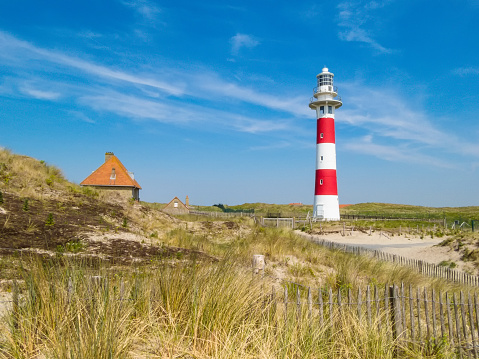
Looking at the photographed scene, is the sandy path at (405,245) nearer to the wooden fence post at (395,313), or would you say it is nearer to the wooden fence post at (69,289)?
the wooden fence post at (395,313)

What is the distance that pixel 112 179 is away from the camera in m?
34.4

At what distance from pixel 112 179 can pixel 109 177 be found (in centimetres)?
36

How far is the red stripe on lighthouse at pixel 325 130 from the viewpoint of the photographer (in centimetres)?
3578

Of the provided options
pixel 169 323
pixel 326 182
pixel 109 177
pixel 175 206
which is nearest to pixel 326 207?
pixel 326 182

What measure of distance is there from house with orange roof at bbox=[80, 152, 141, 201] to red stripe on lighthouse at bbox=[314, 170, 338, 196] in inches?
688

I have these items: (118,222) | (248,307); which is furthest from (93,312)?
(118,222)

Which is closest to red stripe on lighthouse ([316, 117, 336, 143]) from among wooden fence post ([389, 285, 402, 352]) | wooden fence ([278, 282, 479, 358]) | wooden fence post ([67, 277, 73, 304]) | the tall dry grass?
wooden fence ([278, 282, 479, 358])

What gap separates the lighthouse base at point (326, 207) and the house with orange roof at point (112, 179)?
695 inches

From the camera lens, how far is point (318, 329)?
4.71 metres

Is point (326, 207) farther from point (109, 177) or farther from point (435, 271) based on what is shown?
point (435, 271)

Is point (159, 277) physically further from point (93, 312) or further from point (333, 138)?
point (333, 138)

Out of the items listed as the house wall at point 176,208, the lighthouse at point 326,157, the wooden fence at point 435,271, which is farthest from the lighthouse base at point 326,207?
the wooden fence at point 435,271

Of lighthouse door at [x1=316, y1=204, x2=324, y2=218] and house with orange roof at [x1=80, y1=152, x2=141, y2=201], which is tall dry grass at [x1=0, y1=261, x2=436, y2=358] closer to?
house with orange roof at [x1=80, y1=152, x2=141, y2=201]

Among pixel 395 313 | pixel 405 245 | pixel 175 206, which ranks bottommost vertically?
pixel 405 245
